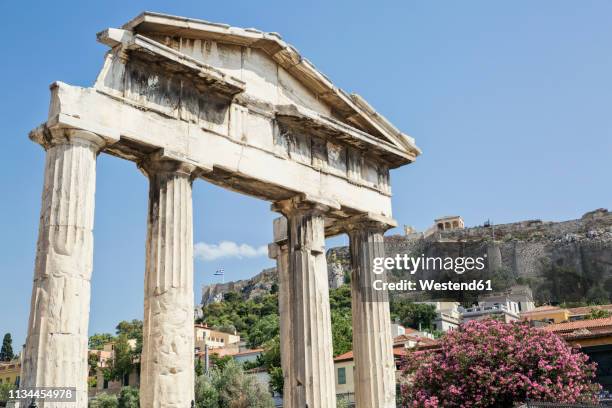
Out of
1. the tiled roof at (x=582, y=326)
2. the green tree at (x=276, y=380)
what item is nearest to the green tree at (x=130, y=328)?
the green tree at (x=276, y=380)

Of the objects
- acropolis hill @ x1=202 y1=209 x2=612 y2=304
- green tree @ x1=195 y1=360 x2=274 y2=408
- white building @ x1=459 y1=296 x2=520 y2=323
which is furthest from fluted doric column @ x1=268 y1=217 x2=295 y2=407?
acropolis hill @ x1=202 y1=209 x2=612 y2=304

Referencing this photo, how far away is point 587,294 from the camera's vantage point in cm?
10081

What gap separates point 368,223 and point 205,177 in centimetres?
478

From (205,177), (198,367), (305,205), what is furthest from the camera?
(198,367)

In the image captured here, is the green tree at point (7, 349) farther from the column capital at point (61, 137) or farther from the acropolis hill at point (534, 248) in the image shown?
the column capital at point (61, 137)

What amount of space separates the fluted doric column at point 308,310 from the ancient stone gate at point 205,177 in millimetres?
28

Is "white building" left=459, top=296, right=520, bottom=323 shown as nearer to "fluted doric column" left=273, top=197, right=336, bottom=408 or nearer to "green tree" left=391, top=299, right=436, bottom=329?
"green tree" left=391, top=299, right=436, bottom=329

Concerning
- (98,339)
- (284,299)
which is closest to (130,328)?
(98,339)

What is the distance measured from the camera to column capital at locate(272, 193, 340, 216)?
51.4 ft

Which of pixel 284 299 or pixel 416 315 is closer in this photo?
pixel 284 299

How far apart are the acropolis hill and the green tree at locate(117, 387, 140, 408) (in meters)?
54.5

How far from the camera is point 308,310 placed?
15211 millimetres

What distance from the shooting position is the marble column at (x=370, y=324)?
1630cm

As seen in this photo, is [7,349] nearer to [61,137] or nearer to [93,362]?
[93,362]
